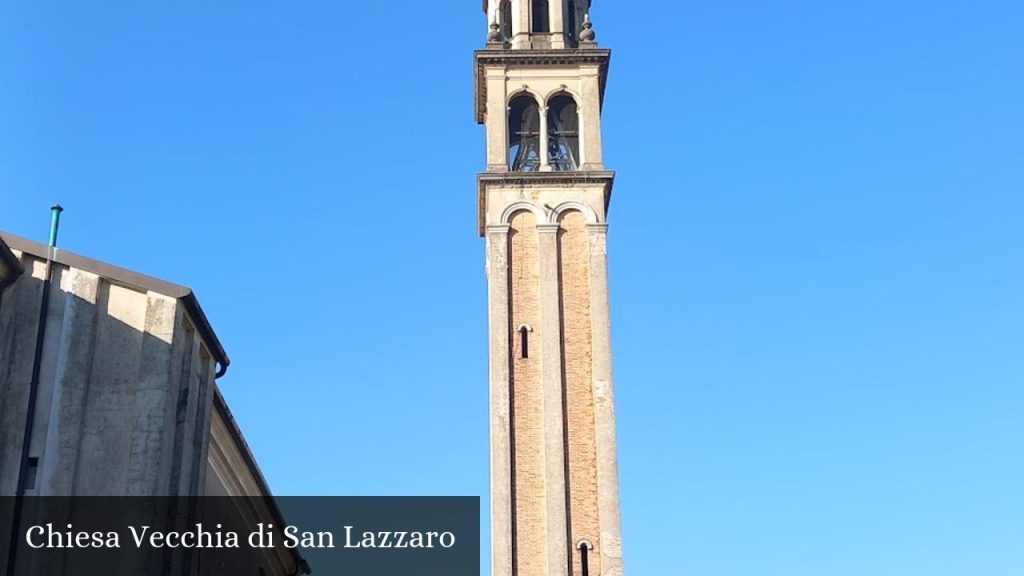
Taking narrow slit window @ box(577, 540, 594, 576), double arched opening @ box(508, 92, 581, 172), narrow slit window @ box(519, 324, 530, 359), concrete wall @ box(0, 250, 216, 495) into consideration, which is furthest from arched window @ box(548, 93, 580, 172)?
concrete wall @ box(0, 250, 216, 495)

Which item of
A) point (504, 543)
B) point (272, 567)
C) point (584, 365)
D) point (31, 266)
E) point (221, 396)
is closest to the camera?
point (31, 266)

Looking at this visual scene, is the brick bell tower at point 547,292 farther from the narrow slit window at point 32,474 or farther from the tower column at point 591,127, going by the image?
the narrow slit window at point 32,474

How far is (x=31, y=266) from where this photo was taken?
12.3m

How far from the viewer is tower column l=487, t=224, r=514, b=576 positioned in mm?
28109

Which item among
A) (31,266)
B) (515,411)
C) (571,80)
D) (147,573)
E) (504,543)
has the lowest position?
(147,573)

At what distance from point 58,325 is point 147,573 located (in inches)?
92.9

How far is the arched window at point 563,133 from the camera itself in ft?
108

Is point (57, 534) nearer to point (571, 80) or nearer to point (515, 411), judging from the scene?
point (515, 411)

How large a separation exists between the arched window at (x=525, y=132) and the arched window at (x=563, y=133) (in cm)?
35

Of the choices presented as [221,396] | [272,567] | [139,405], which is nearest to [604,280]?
[272,567]

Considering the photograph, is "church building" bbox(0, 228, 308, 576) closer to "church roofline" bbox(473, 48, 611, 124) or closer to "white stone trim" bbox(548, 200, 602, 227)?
"white stone trim" bbox(548, 200, 602, 227)

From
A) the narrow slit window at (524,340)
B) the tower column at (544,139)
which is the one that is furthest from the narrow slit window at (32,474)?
the tower column at (544,139)

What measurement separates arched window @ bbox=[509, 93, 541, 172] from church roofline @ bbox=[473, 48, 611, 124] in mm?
899

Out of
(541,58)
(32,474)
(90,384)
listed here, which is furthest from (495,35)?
(32,474)
